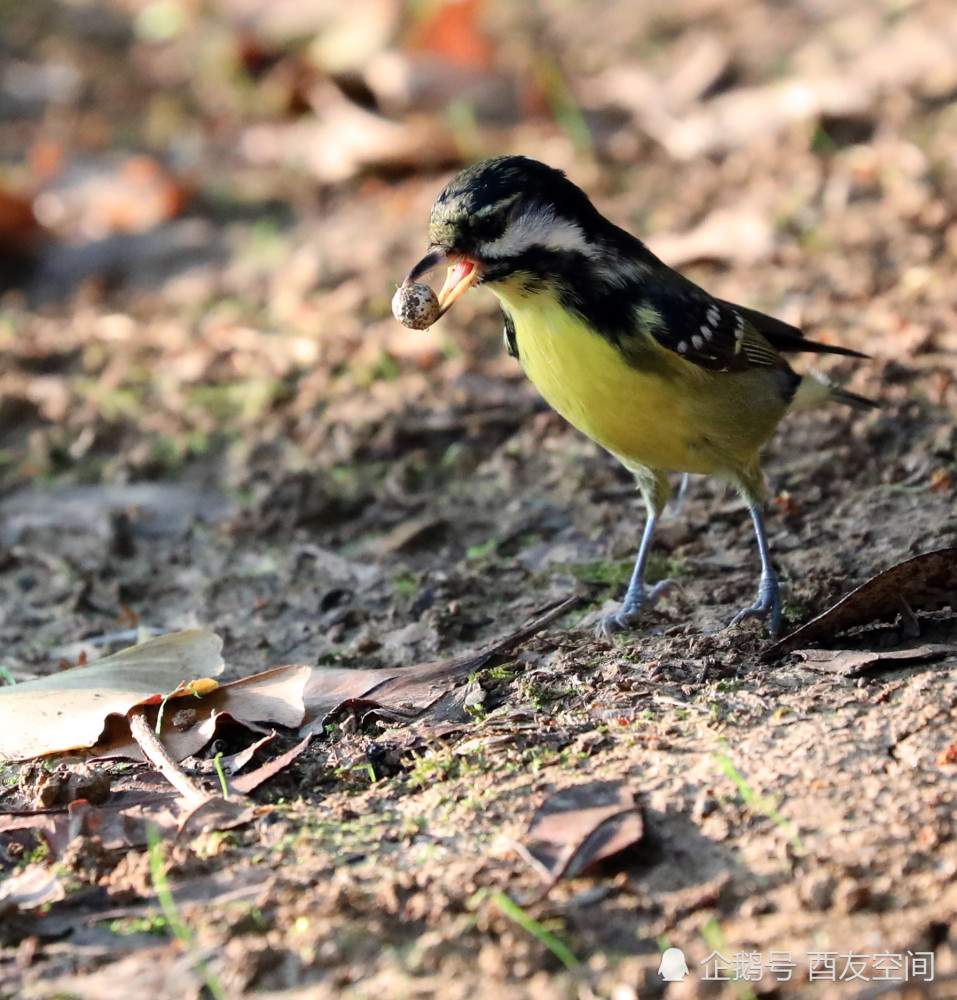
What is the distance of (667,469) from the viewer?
484 cm

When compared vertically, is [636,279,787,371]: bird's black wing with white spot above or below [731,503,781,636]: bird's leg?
above

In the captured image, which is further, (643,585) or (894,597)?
(643,585)

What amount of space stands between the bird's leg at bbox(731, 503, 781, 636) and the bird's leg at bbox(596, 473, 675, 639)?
38 cm

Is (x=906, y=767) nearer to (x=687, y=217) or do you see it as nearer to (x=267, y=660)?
(x=267, y=660)

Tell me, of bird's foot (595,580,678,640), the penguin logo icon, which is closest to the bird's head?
bird's foot (595,580,678,640)

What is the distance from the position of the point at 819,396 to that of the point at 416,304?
6.36 feet

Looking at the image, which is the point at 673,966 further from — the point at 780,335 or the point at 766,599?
the point at 780,335

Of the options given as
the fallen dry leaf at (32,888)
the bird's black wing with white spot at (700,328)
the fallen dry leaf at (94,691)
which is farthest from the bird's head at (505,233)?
the fallen dry leaf at (32,888)

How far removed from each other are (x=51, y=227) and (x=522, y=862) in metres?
7.44

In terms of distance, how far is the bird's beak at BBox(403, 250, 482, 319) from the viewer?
4.29 meters

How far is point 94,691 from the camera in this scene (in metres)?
4.09

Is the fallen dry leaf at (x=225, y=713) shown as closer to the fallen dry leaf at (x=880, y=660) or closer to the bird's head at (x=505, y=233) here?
the bird's head at (x=505, y=233)

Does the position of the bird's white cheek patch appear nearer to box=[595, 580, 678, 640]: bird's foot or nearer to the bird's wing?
the bird's wing

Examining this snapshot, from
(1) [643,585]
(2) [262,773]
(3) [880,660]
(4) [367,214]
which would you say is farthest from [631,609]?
(4) [367,214]
